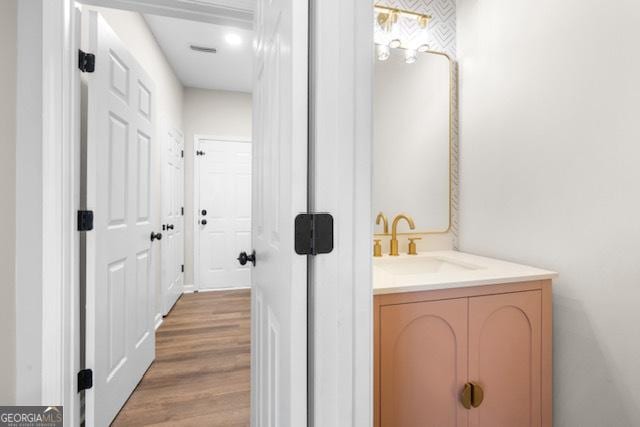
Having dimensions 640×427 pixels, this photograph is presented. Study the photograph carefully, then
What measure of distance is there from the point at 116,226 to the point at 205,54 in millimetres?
2229

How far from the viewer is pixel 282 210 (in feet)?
2.33

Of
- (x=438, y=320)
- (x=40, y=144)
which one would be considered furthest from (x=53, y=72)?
(x=438, y=320)

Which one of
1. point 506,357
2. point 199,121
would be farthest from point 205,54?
point 506,357

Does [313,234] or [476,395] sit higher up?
[313,234]

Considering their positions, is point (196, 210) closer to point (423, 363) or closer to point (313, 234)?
point (423, 363)

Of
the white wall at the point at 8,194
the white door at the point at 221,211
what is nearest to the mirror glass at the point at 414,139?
the white wall at the point at 8,194

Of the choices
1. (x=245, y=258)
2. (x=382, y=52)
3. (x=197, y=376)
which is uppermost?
(x=382, y=52)

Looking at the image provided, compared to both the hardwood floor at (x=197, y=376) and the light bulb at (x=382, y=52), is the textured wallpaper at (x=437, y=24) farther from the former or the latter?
the hardwood floor at (x=197, y=376)

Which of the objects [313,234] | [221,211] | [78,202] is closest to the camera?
[313,234]

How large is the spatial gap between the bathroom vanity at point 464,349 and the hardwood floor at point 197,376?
3.32ft

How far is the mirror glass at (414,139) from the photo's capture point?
5.50 ft

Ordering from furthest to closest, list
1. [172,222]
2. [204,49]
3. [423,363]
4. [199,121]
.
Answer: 1. [199,121]
2. [172,222]
3. [204,49]
4. [423,363]

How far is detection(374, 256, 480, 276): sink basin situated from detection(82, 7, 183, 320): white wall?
5.75 feet

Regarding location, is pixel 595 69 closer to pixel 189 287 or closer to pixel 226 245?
pixel 226 245
